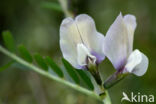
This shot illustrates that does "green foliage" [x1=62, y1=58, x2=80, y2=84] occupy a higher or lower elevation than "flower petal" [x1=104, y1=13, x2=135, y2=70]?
lower

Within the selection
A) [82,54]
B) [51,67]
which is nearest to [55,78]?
[51,67]

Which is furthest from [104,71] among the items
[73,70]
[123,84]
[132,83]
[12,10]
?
[73,70]

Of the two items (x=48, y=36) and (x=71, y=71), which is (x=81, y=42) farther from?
(x=48, y=36)

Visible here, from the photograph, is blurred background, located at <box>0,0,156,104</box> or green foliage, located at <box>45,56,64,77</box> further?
blurred background, located at <box>0,0,156,104</box>

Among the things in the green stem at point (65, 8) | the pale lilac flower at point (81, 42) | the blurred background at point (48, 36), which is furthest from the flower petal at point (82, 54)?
the blurred background at point (48, 36)

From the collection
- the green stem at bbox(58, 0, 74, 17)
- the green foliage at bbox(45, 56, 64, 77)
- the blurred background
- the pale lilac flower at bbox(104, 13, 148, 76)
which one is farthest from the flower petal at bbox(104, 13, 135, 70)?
the blurred background

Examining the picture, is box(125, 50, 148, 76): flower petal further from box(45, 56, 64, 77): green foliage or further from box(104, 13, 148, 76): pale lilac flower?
box(45, 56, 64, 77): green foliage

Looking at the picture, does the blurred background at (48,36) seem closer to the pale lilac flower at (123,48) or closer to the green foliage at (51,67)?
the green foliage at (51,67)
